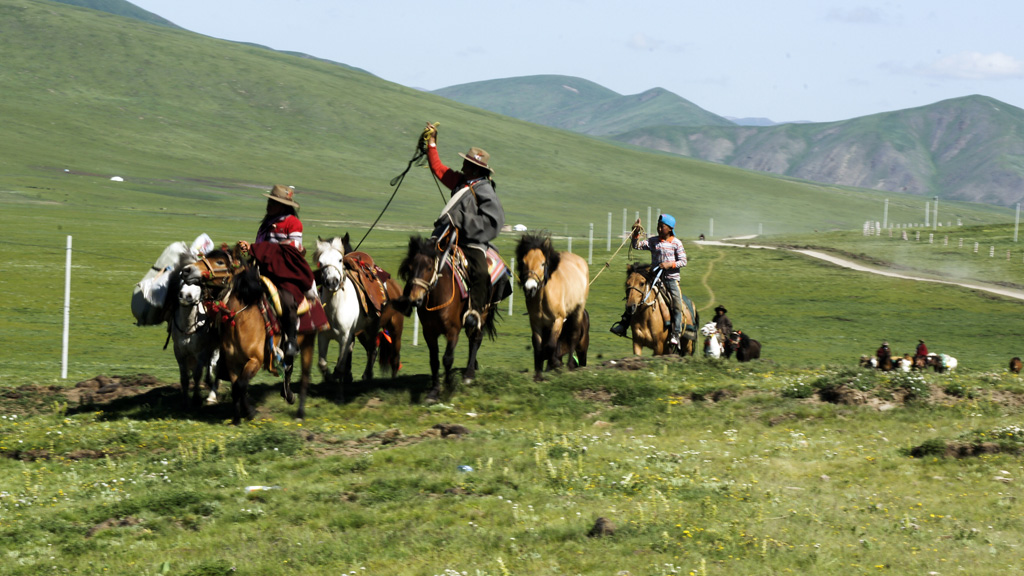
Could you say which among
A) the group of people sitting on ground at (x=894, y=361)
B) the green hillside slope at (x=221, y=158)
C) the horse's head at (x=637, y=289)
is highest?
the green hillside slope at (x=221, y=158)

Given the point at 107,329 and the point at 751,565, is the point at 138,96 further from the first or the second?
the point at 751,565

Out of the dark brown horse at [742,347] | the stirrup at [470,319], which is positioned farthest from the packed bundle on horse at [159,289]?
the dark brown horse at [742,347]

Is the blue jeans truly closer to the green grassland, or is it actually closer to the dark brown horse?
the green grassland

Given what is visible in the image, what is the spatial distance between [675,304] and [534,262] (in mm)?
4285

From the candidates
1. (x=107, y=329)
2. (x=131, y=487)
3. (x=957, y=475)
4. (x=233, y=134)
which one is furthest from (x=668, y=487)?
(x=233, y=134)

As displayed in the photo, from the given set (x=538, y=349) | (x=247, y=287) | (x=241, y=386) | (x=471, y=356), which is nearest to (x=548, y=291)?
(x=538, y=349)

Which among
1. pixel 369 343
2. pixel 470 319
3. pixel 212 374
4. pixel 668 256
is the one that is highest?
pixel 668 256

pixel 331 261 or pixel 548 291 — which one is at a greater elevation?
pixel 331 261

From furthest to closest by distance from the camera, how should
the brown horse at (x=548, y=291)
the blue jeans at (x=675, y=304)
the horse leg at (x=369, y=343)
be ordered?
the blue jeans at (x=675, y=304) < the horse leg at (x=369, y=343) < the brown horse at (x=548, y=291)

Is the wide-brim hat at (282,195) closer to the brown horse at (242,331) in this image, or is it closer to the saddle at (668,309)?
the brown horse at (242,331)

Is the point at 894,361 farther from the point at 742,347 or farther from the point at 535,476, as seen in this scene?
the point at 535,476

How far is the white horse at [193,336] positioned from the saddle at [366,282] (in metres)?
2.48

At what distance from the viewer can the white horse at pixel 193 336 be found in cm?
1350

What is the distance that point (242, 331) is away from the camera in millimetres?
13406
